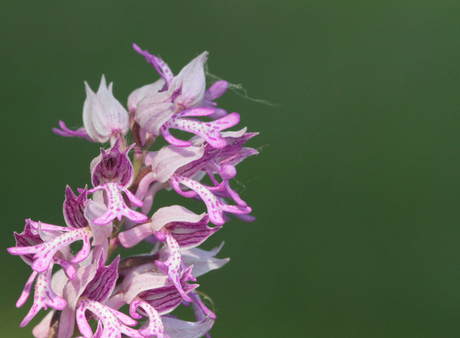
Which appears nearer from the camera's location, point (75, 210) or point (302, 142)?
point (75, 210)

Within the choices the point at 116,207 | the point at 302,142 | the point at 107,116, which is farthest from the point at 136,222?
the point at 302,142

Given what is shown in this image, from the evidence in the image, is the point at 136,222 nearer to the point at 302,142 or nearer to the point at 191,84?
the point at 191,84

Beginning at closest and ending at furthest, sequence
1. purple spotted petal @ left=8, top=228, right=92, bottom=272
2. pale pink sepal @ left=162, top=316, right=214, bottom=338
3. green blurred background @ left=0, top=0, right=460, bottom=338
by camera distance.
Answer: purple spotted petal @ left=8, top=228, right=92, bottom=272 < pale pink sepal @ left=162, top=316, right=214, bottom=338 < green blurred background @ left=0, top=0, right=460, bottom=338

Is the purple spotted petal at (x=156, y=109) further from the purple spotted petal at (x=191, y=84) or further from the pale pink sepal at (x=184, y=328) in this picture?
the pale pink sepal at (x=184, y=328)

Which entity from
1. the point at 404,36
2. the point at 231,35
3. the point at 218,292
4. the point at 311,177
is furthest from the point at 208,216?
the point at 404,36

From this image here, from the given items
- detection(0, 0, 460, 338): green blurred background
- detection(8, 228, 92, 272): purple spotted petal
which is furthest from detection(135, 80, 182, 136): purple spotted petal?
detection(0, 0, 460, 338): green blurred background

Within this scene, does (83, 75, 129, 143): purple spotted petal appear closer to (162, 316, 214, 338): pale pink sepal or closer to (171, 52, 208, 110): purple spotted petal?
(171, 52, 208, 110): purple spotted petal

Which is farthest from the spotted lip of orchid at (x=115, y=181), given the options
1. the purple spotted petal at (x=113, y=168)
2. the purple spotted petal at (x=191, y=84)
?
the purple spotted petal at (x=191, y=84)
